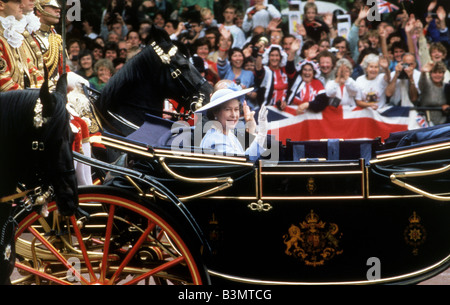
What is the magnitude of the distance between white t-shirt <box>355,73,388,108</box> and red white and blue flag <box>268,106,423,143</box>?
0.13 metres

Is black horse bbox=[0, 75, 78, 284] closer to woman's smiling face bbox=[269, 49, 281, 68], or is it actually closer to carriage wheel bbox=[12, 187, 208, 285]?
carriage wheel bbox=[12, 187, 208, 285]

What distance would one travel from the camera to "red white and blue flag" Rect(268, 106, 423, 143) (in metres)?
8.11

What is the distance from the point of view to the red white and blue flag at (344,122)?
8.11 m

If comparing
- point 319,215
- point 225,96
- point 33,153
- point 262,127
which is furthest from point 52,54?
point 319,215

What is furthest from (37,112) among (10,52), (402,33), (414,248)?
(402,33)

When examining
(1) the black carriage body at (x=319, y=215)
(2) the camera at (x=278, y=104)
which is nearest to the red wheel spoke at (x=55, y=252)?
(1) the black carriage body at (x=319, y=215)

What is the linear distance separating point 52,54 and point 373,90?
4.80 m

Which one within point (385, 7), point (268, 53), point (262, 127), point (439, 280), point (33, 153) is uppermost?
point (385, 7)

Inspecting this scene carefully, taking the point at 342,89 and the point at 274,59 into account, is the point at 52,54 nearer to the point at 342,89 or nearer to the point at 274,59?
the point at 274,59

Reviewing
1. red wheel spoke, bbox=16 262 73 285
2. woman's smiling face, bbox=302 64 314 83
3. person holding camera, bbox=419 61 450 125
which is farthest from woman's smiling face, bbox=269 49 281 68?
red wheel spoke, bbox=16 262 73 285

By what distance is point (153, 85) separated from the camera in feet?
15.7

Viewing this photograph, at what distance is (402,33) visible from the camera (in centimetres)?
873
